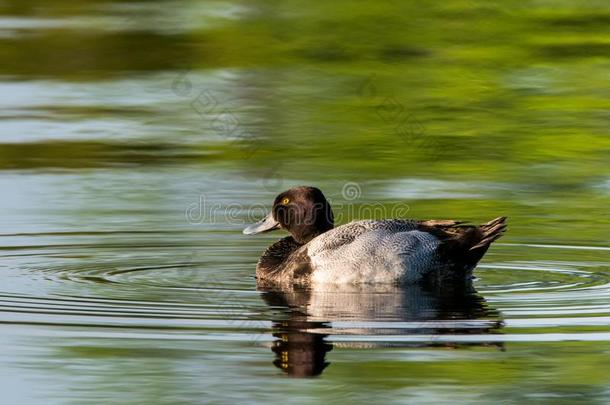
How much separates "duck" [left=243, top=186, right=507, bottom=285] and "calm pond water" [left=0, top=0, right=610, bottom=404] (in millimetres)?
193

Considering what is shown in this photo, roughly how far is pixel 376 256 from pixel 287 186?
307cm

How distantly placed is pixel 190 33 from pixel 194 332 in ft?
45.8

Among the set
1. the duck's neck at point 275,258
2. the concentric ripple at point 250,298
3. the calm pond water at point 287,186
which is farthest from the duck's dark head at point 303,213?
the calm pond water at point 287,186

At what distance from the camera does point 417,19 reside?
2320cm

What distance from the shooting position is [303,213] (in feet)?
40.4

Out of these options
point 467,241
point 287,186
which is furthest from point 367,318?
point 287,186

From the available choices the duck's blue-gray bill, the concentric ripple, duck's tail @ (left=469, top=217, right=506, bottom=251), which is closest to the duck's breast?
the concentric ripple

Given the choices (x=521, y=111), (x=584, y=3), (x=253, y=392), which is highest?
(x=584, y=3)

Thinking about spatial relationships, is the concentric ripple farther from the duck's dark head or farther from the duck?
the duck's dark head

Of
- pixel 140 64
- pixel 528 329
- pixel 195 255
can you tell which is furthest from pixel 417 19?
pixel 528 329

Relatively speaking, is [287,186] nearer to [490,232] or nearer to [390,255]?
[390,255]

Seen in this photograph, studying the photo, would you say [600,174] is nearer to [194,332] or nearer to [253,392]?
[194,332]

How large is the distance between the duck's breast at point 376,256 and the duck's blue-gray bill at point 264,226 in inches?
42.7

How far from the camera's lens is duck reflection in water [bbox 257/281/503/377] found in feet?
29.3
